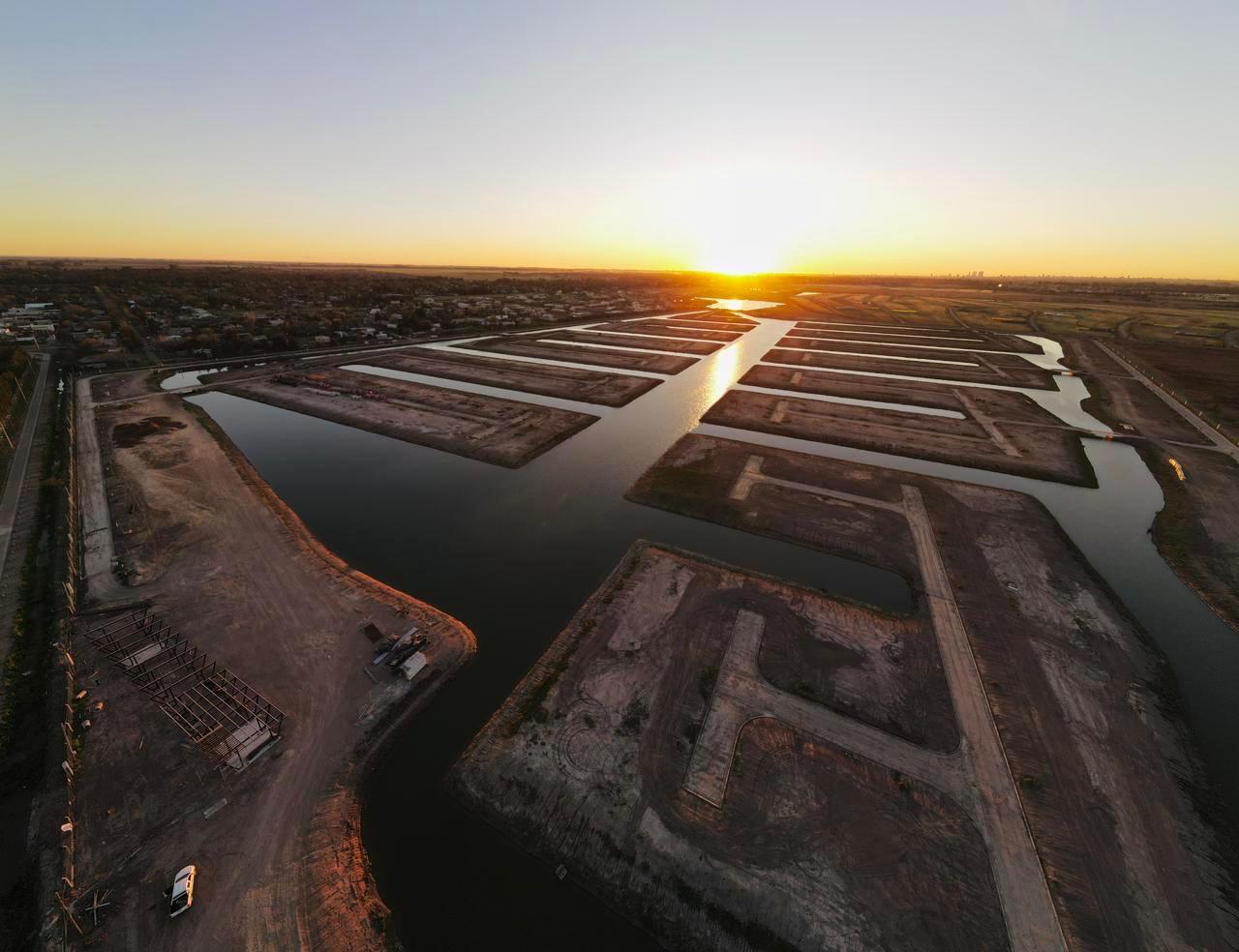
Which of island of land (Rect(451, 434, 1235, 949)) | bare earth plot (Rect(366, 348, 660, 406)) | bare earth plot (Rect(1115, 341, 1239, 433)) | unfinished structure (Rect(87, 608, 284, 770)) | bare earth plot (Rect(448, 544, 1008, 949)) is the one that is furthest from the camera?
bare earth plot (Rect(366, 348, 660, 406))

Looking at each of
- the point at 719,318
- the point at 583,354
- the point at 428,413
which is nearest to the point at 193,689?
the point at 428,413

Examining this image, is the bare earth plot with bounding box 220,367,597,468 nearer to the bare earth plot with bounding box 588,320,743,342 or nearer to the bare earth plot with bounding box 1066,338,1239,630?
the bare earth plot with bounding box 1066,338,1239,630

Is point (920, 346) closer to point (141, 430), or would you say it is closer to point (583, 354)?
point (583, 354)

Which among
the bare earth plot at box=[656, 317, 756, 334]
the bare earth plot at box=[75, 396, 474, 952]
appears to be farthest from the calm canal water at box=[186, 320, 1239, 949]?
the bare earth plot at box=[656, 317, 756, 334]

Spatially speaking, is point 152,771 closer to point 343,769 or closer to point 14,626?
point 343,769

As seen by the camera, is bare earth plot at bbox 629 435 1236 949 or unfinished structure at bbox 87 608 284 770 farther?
unfinished structure at bbox 87 608 284 770

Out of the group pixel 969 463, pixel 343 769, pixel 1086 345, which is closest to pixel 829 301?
pixel 1086 345

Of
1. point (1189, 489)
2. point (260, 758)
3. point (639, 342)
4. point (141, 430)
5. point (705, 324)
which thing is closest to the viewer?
point (260, 758)
